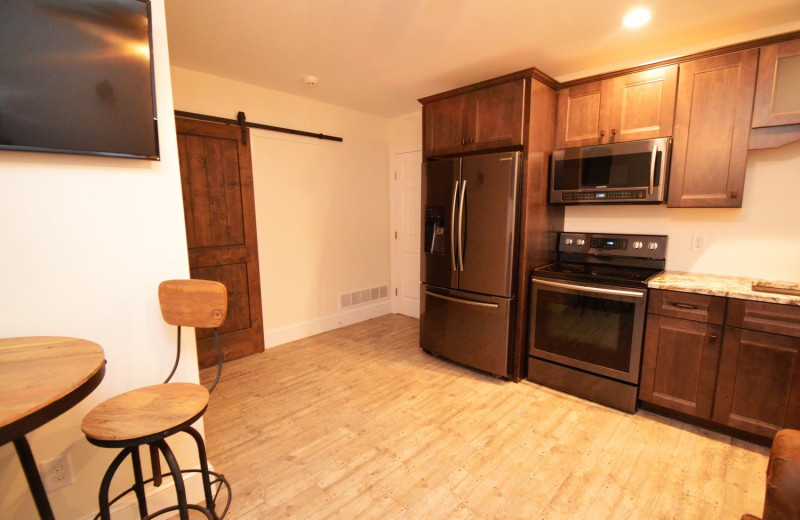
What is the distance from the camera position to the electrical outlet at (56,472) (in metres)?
1.33

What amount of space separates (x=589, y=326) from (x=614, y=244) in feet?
2.48

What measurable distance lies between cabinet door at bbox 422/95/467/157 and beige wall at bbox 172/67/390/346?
4.05 ft

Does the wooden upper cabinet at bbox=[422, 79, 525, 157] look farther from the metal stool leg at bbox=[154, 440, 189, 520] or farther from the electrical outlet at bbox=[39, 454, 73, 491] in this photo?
the electrical outlet at bbox=[39, 454, 73, 491]

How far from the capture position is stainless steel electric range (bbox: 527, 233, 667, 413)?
2307 mm

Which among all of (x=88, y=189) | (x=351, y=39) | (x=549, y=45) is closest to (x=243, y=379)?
(x=88, y=189)

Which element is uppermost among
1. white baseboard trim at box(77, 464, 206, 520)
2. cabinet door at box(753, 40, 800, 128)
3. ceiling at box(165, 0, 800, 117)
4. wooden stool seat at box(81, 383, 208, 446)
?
ceiling at box(165, 0, 800, 117)

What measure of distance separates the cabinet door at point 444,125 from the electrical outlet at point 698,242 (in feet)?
6.00

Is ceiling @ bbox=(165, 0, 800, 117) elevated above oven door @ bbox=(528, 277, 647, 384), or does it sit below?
above

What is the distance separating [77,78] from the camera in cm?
125

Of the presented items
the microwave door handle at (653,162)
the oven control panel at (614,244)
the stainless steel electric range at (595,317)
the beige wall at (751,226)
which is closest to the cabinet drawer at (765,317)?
the stainless steel electric range at (595,317)

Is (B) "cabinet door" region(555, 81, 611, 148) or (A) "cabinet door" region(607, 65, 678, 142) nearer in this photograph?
(A) "cabinet door" region(607, 65, 678, 142)

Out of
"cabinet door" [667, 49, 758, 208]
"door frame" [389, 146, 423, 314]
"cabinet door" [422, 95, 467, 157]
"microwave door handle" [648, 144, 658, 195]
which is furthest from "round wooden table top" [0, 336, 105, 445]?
"door frame" [389, 146, 423, 314]

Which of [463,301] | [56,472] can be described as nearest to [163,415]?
[56,472]

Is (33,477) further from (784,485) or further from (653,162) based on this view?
(653,162)
